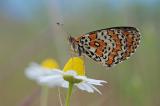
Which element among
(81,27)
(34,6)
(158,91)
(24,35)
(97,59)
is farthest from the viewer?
(34,6)

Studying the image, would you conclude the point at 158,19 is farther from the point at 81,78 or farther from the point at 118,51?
the point at 81,78

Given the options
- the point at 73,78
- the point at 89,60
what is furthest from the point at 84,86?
the point at 89,60

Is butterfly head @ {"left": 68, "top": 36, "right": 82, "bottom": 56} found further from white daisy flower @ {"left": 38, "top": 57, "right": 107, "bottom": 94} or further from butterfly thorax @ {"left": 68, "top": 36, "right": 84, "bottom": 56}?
white daisy flower @ {"left": 38, "top": 57, "right": 107, "bottom": 94}

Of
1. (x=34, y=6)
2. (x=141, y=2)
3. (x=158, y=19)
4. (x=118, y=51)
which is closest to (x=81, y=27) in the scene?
(x=158, y=19)

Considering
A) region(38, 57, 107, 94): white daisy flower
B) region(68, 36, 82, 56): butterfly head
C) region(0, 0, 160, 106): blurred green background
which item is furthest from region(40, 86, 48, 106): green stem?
region(38, 57, 107, 94): white daisy flower

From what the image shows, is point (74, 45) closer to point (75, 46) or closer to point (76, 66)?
point (75, 46)

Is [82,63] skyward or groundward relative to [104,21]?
groundward
